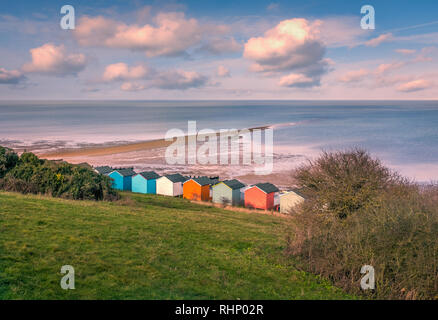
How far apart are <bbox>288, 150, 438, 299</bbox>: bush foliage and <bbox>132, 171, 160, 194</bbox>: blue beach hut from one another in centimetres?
2458

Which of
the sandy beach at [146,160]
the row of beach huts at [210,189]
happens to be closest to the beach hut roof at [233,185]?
the row of beach huts at [210,189]

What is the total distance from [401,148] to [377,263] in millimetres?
64256

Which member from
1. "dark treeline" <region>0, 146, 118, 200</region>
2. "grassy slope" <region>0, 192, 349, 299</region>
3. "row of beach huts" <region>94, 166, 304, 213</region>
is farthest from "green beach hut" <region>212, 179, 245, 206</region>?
"grassy slope" <region>0, 192, 349, 299</region>

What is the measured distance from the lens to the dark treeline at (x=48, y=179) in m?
22.0

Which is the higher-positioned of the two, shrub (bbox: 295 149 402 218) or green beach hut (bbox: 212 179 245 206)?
shrub (bbox: 295 149 402 218)

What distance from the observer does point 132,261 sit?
33.0ft

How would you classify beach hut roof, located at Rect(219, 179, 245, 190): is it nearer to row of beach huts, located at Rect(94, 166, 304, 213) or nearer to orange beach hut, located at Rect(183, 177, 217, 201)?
row of beach huts, located at Rect(94, 166, 304, 213)

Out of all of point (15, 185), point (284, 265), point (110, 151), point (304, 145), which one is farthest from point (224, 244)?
point (304, 145)

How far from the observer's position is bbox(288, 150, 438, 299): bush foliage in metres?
9.47

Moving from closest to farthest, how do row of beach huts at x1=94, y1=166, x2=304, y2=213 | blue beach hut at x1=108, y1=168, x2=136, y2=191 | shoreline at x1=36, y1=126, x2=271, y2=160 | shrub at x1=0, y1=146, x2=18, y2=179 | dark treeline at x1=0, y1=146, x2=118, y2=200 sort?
dark treeline at x1=0, y1=146, x2=118, y2=200, shrub at x1=0, y1=146, x2=18, y2=179, row of beach huts at x1=94, y1=166, x2=304, y2=213, blue beach hut at x1=108, y1=168, x2=136, y2=191, shoreline at x1=36, y1=126, x2=271, y2=160

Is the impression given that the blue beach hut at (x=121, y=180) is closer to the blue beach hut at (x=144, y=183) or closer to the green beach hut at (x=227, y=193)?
the blue beach hut at (x=144, y=183)

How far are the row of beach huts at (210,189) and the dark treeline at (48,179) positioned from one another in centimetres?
958

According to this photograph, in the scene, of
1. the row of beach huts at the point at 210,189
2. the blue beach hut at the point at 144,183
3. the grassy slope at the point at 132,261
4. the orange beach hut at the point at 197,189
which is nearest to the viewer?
the grassy slope at the point at 132,261

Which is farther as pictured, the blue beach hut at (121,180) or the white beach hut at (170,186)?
the blue beach hut at (121,180)
